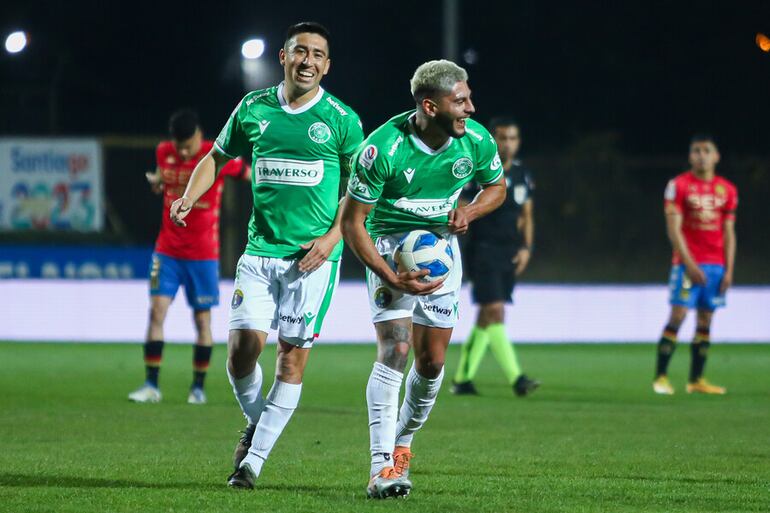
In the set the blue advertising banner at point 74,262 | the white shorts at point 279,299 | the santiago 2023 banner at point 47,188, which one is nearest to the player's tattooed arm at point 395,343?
the white shorts at point 279,299

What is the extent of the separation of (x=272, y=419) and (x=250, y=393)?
1.09 ft

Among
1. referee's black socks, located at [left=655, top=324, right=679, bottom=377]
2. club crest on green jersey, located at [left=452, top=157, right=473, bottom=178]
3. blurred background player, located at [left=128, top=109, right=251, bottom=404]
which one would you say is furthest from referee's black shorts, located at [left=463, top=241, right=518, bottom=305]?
club crest on green jersey, located at [left=452, top=157, right=473, bottom=178]

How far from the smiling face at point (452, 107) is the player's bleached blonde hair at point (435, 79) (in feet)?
0.09

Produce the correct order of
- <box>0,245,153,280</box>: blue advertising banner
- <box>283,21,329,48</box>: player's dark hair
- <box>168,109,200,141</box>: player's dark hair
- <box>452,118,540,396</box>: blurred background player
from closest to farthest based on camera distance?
1. <box>283,21,329,48</box>: player's dark hair
2. <box>168,109,200,141</box>: player's dark hair
3. <box>452,118,540,396</box>: blurred background player
4. <box>0,245,153,280</box>: blue advertising banner

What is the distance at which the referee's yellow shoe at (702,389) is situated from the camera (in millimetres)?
12836

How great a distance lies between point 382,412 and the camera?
6.86 meters

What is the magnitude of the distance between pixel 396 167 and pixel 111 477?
84.6 inches

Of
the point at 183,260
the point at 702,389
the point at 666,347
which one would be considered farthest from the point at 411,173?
the point at 702,389

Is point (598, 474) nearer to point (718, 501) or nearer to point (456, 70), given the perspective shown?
point (718, 501)

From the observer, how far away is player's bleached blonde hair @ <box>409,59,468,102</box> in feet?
22.1

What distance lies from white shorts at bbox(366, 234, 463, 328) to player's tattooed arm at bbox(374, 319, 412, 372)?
0.04 metres

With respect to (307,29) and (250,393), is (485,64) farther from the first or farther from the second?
(250,393)

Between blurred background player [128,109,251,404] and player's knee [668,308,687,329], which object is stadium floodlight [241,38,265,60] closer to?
blurred background player [128,109,251,404]

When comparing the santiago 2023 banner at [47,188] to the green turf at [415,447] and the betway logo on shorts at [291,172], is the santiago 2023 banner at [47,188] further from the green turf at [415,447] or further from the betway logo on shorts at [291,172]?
the betway logo on shorts at [291,172]
